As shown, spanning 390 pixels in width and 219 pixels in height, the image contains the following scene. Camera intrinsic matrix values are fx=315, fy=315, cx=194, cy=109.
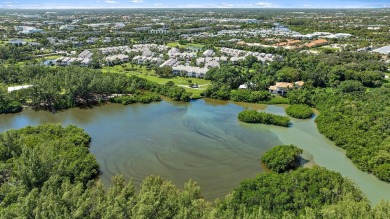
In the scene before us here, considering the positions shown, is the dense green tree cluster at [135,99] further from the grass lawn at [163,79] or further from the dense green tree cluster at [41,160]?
the dense green tree cluster at [41,160]


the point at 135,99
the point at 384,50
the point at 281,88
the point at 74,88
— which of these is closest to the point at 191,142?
the point at 135,99

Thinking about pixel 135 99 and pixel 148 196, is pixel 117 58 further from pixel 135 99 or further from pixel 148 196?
pixel 148 196

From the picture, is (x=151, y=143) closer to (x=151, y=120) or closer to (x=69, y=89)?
(x=151, y=120)

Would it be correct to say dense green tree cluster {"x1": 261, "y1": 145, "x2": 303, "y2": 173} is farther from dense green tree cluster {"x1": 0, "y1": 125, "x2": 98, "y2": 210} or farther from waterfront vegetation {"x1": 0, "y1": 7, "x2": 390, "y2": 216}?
dense green tree cluster {"x1": 0, "y1": 125, "x2": 98, "y2": 210}

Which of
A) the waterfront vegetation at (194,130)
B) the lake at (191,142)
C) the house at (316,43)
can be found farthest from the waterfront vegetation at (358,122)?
the house at (316,43)

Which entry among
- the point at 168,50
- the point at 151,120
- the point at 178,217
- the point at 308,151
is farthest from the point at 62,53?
the point at 178,217
